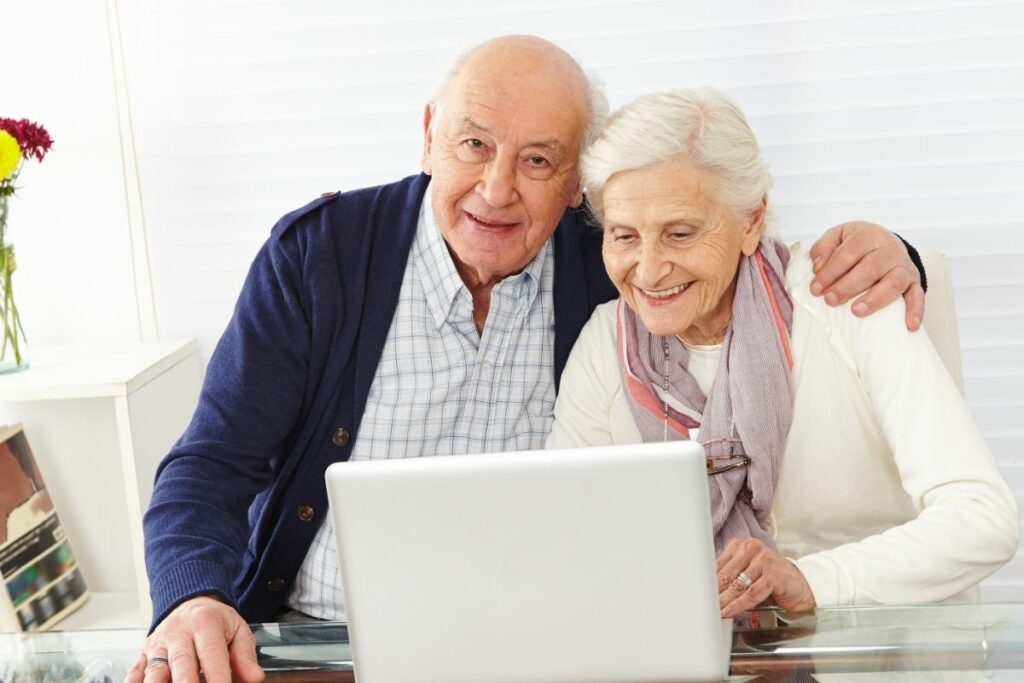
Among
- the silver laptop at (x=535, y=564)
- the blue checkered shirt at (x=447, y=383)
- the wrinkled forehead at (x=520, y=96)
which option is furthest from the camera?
the blue checkered shirt at (x=447, y=383)

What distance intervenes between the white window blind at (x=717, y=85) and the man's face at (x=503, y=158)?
3.20 feet

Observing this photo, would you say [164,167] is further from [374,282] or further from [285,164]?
[374,282]

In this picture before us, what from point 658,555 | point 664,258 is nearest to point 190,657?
point 658,555

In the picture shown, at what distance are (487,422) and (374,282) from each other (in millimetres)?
285

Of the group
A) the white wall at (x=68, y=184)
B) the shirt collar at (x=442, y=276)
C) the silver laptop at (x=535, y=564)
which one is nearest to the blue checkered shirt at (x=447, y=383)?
the shirt collar at (x=442, y=276)

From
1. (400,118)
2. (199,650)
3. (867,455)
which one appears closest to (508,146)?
(867,455)

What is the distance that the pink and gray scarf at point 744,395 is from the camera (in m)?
1.65

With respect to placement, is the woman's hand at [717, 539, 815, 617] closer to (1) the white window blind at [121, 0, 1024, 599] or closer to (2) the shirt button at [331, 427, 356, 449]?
(2) the shirt button at [331, 427, 356, 449]

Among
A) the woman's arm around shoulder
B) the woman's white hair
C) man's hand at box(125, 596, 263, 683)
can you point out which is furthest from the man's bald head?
man's hand at box(125, 596, 263, 683)

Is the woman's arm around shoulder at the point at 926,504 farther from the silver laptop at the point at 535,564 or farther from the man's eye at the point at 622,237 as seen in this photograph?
the silver laptop at the point at 535,564

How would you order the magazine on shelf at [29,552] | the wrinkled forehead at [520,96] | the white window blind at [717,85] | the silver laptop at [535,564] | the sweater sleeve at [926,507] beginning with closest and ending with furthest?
the silver laptop at [535,564], the sweater sleeve at [926,507], the wrinkled forehead at [520,96], the magazine on shelf at [29,552], the white window blind at [717,85]

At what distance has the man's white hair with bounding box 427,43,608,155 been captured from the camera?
1.81 m

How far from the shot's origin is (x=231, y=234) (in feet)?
9.50

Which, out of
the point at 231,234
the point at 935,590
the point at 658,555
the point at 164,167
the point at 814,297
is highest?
the point at 164,167
